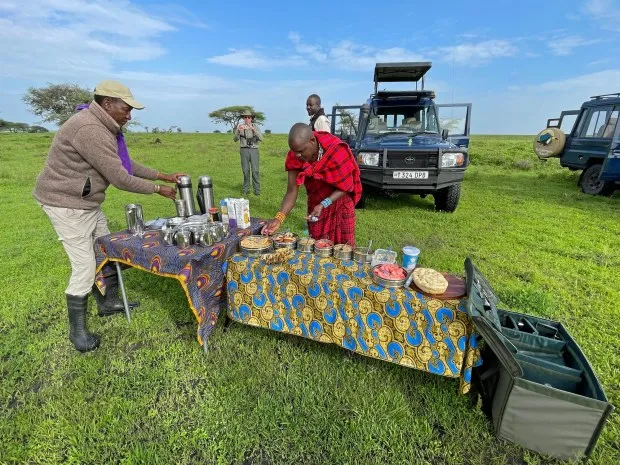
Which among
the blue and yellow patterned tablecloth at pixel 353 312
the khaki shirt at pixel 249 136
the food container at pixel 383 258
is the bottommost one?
the blue and yellow patterned tablecloth at pixel 353 312

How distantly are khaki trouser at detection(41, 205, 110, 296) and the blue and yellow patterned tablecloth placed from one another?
3.53 feet

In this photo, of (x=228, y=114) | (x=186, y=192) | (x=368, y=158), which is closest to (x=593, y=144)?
(x=368, y=158)

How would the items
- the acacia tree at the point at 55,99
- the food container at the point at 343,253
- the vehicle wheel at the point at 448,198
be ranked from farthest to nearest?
the acacia tree at the point at 55,99 → the vehicle wheel at the point at 448,198 → the food container at the point at 343,253

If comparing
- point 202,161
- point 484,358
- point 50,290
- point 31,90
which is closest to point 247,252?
point 484,358

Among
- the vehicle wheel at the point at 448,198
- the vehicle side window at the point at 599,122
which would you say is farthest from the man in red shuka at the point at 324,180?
the vehicle side window at the point at 599,122

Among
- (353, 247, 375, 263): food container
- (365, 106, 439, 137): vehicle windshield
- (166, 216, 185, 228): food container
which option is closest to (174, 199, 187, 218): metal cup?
(166, 216, 185, 228): food container

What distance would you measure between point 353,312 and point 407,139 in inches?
183

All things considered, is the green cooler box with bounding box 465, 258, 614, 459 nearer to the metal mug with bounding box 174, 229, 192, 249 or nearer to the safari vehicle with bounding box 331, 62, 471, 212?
the metal mug with bounding box 174, 229, 192, 249

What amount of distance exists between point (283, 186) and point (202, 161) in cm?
763

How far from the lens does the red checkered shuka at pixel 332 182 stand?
2.64 m

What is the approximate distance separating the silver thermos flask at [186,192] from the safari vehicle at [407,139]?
3433 millimetres

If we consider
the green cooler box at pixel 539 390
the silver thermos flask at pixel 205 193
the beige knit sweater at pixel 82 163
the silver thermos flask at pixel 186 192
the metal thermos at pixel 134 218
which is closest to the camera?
the green cooler box at pixel 539 390

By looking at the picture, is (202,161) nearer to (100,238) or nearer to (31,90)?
(100,238)

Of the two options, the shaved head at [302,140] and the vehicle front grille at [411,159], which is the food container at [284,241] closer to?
the shaved head at [302,140]
